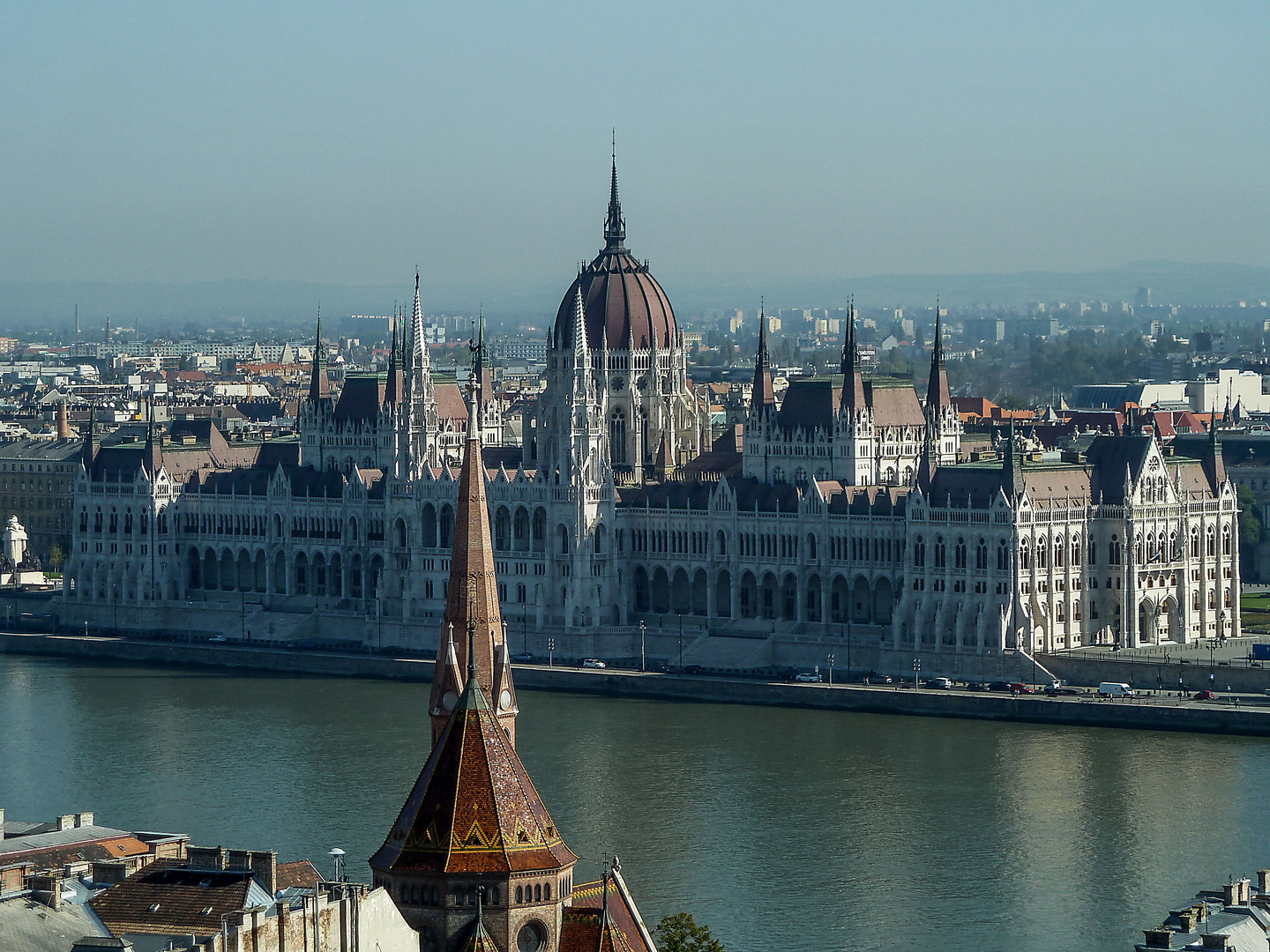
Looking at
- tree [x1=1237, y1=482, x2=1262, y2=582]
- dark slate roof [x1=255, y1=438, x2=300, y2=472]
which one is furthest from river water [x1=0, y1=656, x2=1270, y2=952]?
tree [x1=1237, y1=482, x2=1262, y2=582]

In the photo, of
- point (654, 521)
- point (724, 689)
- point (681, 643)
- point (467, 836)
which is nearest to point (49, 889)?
point (467, 836)

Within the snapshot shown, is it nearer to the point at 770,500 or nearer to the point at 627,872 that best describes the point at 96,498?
the point at 770,500

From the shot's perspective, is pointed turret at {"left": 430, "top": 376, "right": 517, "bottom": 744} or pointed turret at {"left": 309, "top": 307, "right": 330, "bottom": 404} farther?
pointed turret at {"left": 309, "top": 307, "right": 330, "bottom": 404}

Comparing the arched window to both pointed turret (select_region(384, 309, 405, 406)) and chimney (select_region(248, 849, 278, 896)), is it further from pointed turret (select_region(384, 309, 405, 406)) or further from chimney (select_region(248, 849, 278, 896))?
chimney (select_region(248, 849, 278, 896))

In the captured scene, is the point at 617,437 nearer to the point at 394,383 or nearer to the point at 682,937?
the point at 394,383

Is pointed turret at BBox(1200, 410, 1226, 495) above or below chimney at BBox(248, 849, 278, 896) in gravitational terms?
above

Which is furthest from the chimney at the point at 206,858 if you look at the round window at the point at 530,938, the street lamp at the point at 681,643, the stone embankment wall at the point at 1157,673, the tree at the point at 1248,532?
the tree at the point at 1248,532

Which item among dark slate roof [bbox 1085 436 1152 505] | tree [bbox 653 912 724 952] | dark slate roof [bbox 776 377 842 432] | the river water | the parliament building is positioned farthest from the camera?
dark slate roof [bbox 776 377 842 432]
